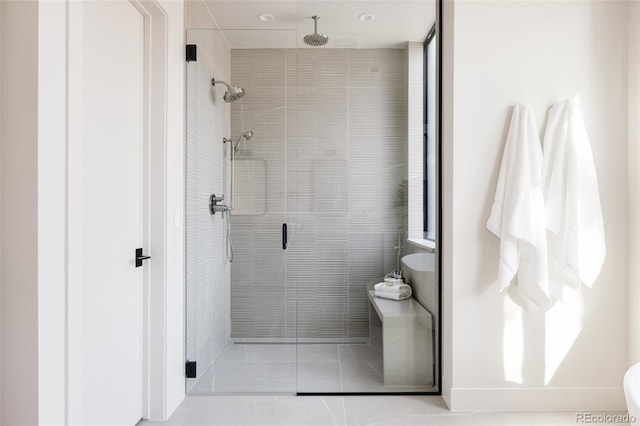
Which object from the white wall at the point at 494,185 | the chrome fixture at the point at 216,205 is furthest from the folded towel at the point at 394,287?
the chrome fixture at the point at 216,205

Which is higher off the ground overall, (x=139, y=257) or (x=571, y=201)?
(x=571, y=201)

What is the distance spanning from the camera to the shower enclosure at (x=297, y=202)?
2332 mm

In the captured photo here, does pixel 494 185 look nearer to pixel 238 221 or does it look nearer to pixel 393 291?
pixel 393 291

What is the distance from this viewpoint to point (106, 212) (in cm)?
165

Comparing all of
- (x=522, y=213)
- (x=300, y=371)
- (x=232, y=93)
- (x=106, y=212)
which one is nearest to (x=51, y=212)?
(x=106, y=212)

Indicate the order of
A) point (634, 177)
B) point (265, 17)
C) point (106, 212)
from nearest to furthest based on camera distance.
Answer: point (106, 212) < point (634, 177) < point (265, 17)

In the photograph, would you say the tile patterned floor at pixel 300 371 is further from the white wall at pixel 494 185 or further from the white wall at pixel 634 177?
the white wall at pixel 634 177

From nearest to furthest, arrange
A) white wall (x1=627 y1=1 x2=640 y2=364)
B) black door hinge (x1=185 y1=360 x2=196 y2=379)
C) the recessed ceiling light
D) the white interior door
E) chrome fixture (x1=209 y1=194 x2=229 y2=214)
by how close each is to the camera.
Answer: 1. the white interior door
2. white wall (x1=627 y1=1 x2=640 y2=364)
3. black door hinge (x1=185 y1=360 x2=196 y2=379)
4. chrome fixture (x1=209 y1=194 x2=229 y2=214)
5. the recessed ceiling light

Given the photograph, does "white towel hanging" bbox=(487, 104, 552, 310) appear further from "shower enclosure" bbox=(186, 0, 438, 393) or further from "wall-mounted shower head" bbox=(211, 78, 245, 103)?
"wall-mounted shower head" bbox=(211, 78, 245, 103)

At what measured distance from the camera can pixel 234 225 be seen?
2.42m

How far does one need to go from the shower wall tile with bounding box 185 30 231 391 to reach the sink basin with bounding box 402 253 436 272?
3.89 ft

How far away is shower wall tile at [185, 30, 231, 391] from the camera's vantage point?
235cm

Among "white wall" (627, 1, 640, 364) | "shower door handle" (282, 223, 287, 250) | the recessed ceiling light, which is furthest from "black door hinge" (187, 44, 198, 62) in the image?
"white wall" (627, 1, 640, 364)

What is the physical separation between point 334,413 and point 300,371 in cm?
35
